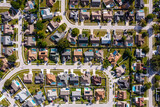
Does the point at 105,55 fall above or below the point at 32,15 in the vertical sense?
below

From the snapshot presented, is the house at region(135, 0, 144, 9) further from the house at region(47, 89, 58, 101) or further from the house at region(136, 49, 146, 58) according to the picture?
the house at region(47, 89, 58, 101)

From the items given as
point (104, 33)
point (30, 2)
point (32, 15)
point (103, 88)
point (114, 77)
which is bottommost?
point (103, 88)

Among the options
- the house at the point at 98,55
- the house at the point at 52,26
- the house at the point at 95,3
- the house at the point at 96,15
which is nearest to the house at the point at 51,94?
the house at the point at 98,55

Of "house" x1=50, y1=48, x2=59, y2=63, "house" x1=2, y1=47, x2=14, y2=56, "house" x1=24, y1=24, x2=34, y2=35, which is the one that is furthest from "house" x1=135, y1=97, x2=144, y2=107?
"house" x1=2, y1=47, x2=14, y2=56

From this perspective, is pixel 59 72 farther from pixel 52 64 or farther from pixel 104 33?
pixel 104 33

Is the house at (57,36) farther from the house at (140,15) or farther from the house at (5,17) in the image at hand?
the house at (140,15)

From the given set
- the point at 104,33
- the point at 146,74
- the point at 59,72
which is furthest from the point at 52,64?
the point at 146,74

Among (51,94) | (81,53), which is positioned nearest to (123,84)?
(81,53)
